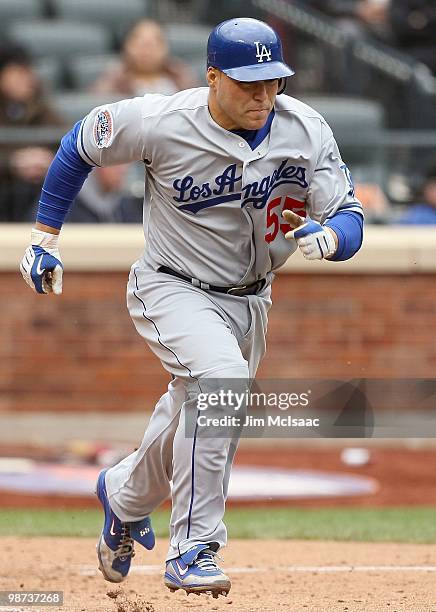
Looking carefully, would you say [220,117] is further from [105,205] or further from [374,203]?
[374,203]

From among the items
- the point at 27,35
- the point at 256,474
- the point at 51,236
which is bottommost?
the point at 256,474

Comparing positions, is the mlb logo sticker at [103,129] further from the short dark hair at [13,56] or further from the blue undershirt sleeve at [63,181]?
the short dark hair at [13,56]

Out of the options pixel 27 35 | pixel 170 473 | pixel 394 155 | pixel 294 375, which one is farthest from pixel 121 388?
pixel 170 473

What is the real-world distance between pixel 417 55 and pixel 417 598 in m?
8.31

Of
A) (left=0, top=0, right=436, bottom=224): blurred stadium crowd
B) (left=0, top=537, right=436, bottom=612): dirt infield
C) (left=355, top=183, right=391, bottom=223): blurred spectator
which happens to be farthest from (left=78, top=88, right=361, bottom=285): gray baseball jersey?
(left=355, top=183, right=391, bottom=223): blurred spectator

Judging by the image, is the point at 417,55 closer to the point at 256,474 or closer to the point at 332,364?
the point at 332,364

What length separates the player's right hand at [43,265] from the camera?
5.19 meters

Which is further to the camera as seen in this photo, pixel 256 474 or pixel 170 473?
pixel 256 474

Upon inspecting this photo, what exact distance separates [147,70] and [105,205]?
1281mm

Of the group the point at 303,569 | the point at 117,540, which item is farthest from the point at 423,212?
the point at 117,540

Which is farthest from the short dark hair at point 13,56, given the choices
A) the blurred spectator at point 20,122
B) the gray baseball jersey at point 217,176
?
the gray baseball jersey at point 217,176

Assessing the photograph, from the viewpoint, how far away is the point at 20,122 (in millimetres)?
10828

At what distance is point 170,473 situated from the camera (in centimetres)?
525

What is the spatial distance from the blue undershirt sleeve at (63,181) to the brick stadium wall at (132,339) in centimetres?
506
